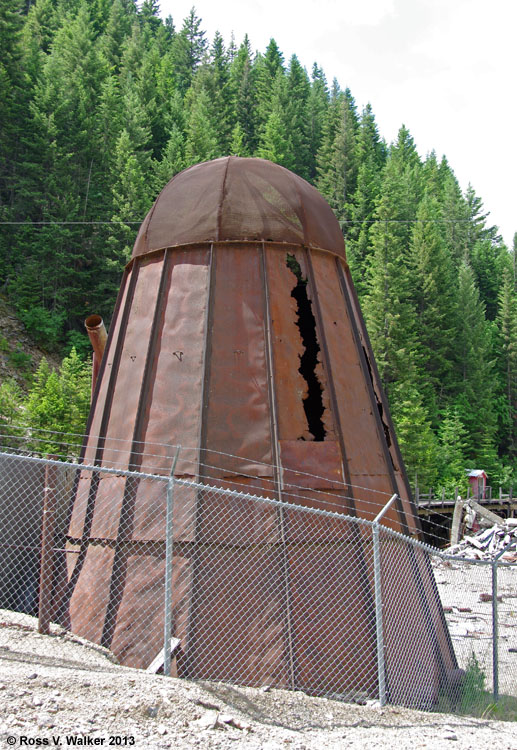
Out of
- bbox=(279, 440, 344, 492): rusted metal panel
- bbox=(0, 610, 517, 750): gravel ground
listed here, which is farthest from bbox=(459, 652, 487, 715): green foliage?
bbox=(279, 440, 344, 492): rusted metal panel

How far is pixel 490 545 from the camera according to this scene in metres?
24.2

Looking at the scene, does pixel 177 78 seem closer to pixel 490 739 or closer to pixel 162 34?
pixel 162 34

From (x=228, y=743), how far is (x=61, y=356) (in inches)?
1359

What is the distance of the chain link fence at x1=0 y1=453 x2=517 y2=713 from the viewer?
246 inches

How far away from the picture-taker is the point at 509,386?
5916 cm

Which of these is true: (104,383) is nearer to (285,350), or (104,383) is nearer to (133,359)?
(133,359)

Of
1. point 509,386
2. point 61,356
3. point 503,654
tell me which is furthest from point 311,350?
point 509,386

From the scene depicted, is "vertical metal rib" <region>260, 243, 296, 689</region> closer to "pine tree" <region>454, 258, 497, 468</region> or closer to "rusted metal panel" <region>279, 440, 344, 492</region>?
"rusted metal panel" <region>279, 440, 344, 492</region>

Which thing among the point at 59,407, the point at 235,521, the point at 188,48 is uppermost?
the point at 188,48

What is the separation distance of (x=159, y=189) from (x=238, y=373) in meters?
40.2

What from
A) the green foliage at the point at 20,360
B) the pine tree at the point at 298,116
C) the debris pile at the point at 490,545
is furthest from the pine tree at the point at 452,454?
the pine tree at the point at 298,116

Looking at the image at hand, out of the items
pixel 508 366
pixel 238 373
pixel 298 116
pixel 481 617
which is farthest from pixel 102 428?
pixel 298 116

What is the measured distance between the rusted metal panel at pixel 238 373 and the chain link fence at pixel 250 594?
544 millimetres

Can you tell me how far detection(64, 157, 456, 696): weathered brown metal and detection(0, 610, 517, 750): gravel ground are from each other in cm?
68
